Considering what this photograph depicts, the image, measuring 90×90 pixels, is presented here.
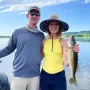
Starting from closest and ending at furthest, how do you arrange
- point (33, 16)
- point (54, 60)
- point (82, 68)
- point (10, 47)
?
point (54, 60) → point (33, 16) → point (10, 47) → point (82, 68)

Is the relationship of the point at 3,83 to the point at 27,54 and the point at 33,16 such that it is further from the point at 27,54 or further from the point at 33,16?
the point at 33,16

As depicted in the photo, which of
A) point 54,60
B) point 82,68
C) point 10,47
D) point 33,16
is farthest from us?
point 82,68

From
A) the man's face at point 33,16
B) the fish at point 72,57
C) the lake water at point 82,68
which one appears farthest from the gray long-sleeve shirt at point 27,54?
the lake water at point 82,68

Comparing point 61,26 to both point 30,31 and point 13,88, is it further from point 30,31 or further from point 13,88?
point 13,88

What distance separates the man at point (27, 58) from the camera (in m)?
3.16

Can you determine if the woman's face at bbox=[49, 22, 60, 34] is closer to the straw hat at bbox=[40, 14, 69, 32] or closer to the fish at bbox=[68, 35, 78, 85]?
the straw hat at bbox=[40, 14, 69, 32]

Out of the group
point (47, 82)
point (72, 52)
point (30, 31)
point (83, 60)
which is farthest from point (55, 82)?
point (83, 60)

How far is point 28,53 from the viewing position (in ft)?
10.3

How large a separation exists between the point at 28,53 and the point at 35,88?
36 cm

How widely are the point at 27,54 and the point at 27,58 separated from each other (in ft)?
0.13

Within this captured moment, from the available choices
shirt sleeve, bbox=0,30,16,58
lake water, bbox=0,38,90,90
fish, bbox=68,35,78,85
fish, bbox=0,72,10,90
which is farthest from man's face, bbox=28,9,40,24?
lake water, bbox=0,38,90,90

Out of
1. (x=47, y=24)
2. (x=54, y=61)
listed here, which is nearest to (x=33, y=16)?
(x=47, y=24)

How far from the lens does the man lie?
10.4 ft

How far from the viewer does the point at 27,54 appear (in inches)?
124
